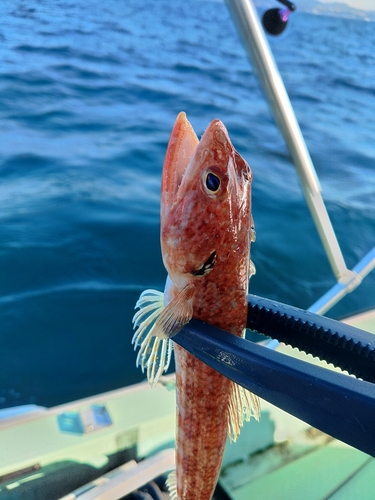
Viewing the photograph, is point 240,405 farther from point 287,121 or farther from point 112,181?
point 112,181

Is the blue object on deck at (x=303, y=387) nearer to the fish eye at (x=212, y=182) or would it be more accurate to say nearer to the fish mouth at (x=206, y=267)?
the fish mouth at (x=206, y=267)

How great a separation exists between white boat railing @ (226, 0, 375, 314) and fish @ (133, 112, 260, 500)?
3.83 ft

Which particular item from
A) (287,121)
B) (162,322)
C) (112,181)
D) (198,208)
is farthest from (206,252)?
(112,181)

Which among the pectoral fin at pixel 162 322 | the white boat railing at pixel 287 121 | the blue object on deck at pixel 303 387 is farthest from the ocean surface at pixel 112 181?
the blue object on deck at pixel 303 387

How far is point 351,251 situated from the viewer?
7.18 m

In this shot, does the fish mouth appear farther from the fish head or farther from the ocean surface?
the ocean surface

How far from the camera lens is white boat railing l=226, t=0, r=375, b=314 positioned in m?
2.29

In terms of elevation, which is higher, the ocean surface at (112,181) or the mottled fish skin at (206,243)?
the ocean surface at (112,181)

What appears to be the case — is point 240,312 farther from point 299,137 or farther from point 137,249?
point 137,249

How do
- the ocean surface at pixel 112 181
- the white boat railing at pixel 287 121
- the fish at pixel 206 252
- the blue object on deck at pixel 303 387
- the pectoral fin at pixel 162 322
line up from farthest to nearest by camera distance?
1. the ocean surface at pixel 112 181
2. the white boat railing at pixel 287 121
3. the fish at pixel 206 252
4. the pectoral fin at pixel 162 322
5. the blue object on deck at pixel 303 387

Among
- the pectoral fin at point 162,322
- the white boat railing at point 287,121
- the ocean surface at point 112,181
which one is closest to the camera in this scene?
the pectoral fin at point 162,322

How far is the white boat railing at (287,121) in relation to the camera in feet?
7.52

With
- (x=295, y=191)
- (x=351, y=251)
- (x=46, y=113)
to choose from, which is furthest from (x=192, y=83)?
(x=351, y=251)

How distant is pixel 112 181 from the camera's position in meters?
7.49
